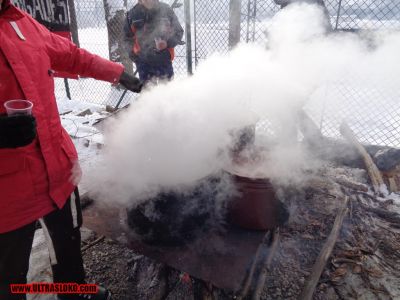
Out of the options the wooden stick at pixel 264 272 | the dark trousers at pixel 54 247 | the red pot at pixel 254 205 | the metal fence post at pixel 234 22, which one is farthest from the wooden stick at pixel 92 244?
the metal fence post at pixel 234 22

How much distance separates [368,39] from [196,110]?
3808 mm

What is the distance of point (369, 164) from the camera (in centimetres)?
505

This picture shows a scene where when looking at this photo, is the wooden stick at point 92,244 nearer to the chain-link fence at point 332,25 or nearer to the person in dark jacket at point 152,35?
the person in dark jacket at point 152,35

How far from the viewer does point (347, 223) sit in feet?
13.0

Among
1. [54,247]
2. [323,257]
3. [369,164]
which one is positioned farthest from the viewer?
[369,164]

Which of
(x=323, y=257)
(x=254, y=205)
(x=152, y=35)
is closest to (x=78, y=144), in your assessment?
(x=152, y=35)

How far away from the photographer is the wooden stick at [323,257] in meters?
2.94

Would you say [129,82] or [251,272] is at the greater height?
[129,82]

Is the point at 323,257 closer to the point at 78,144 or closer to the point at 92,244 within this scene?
the point at 92,244

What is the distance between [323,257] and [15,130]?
3.10 m

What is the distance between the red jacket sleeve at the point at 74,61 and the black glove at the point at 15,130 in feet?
2.59

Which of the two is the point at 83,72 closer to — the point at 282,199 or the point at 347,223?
the point at 282,199

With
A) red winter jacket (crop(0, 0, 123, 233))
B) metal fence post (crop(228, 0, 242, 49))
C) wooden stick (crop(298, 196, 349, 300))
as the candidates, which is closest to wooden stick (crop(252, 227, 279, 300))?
wooden stick (crop(298, 196, 349, 300))

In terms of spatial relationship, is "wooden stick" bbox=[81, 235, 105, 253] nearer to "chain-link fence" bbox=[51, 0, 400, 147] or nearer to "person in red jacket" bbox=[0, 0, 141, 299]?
"person in red jacket" bbox=[0, 0, 141, 299]
